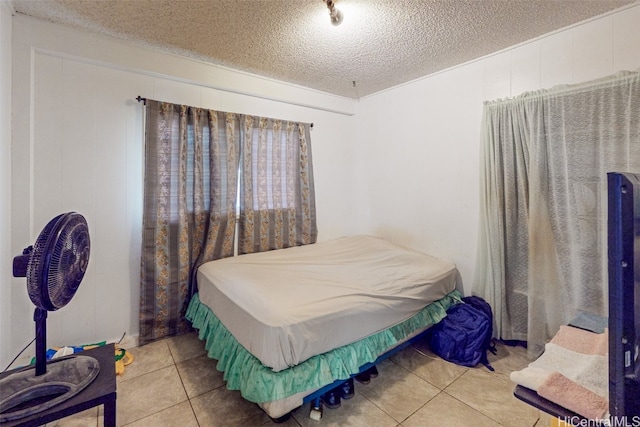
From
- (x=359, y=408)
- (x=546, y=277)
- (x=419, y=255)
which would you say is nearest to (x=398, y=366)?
(x=359, y=408)

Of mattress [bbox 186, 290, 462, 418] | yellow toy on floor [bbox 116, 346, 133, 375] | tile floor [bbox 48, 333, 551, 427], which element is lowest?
tile floor [bbox 48, 333, 551, 427]

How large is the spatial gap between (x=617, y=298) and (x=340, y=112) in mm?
3270

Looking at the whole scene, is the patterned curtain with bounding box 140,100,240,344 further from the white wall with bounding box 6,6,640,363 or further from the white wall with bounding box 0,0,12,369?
the white wall with bounding box 0,0,12,369

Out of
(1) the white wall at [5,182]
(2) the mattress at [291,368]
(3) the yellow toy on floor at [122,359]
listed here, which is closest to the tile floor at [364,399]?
(3) the yellow toy on floor at [122,359]

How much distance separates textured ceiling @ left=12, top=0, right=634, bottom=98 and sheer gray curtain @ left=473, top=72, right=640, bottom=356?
490mm

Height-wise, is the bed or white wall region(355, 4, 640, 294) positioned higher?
white wall region(355, 4, 640, 294)

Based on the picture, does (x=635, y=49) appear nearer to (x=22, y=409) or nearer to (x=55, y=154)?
(x=22, y=409)

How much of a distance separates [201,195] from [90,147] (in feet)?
2.73

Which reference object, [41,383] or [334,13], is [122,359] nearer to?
[41,383]

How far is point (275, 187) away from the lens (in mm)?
2930

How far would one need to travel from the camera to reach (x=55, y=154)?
197 cm

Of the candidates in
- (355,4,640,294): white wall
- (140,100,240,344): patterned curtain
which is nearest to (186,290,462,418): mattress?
(140,100,240,344): patterned curtain

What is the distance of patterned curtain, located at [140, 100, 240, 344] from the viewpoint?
7.34 ft

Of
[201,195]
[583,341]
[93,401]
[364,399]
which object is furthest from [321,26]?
[364,399]
